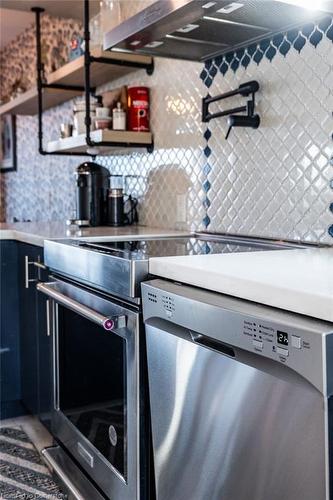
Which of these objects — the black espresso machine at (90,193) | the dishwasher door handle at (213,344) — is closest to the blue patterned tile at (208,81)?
the black espresso machine at (90,193)

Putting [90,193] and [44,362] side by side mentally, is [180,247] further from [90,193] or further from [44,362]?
[90,193]

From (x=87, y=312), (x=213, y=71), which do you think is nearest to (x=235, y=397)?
(x=87, y=312)

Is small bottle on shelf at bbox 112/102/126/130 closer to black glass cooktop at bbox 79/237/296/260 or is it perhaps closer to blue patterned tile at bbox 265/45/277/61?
black glass cooktop at bbox 79/237/296/260

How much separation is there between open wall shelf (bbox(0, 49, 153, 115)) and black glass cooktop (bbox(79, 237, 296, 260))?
103 cm

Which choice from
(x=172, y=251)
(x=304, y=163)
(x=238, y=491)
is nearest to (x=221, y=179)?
(x=304, y=163)

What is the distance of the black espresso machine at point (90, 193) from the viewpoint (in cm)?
254

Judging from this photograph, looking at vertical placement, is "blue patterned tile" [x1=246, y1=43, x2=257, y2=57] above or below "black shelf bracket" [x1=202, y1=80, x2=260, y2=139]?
above

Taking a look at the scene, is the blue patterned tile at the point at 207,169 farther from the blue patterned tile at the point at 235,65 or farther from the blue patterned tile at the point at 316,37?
the blue patterned tile at the point at 316,37

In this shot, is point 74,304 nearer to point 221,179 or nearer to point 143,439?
point 143,439

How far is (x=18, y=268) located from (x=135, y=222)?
615mm

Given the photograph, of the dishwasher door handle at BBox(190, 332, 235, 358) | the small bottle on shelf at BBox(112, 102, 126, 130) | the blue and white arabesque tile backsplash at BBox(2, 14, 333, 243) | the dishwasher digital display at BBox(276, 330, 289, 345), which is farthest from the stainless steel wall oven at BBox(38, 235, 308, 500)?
the small bottle on shelf at BBox(112, 102, 126, 130)

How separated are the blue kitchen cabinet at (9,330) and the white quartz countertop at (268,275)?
4.42 ft

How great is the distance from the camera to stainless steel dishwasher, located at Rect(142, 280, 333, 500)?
2.63 feet

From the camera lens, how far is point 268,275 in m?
1.02
